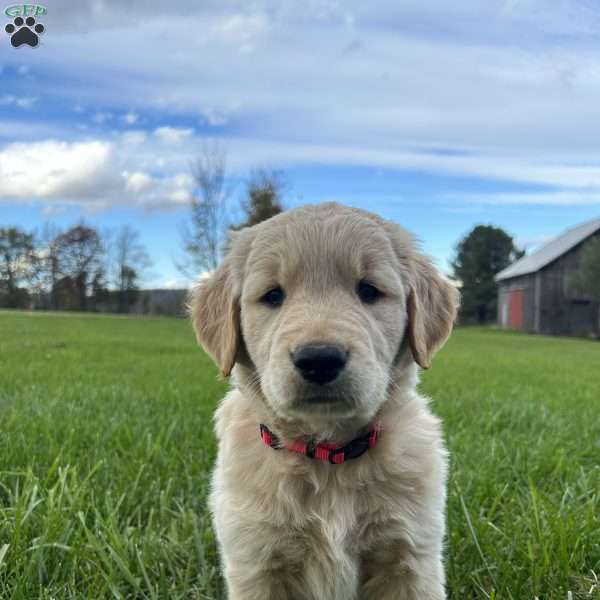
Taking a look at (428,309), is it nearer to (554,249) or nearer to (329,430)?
(329,430)

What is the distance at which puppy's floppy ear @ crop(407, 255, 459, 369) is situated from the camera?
2369 mm

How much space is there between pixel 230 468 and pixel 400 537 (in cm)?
66

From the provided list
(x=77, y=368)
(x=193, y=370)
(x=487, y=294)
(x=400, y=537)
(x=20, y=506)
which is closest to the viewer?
(x=400, y=537)

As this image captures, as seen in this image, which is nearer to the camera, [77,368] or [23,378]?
[23,378]

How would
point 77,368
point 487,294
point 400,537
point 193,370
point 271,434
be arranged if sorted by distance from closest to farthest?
point 400,537 → point 271,434 → point 77,368 → point 193,370 → point 487,294

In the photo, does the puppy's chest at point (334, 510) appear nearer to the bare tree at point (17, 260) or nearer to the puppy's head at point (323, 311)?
the puppy's head at point (323, 311)

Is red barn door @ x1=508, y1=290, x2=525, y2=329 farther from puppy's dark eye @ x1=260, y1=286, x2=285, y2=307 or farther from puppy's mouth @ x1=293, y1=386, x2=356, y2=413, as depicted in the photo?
puppy's mouth @ x1=293, y1=386, x2=356, y2=413

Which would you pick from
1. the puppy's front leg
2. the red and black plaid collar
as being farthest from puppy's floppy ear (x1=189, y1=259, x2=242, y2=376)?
the puppy's front leg

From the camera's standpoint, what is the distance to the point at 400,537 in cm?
211

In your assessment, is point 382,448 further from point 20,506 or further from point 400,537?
point 20,506

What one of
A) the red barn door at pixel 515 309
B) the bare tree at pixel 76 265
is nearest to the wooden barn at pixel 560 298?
the red barn door at pixel 515 309

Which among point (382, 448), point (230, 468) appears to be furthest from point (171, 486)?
point (382, 448)

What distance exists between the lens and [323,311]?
6.76 feet

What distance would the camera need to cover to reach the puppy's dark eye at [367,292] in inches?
88.3
